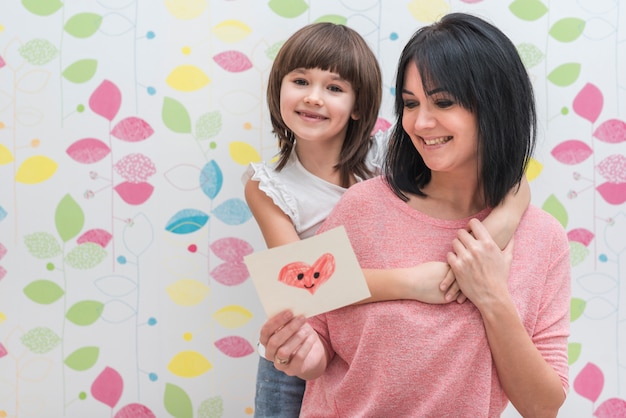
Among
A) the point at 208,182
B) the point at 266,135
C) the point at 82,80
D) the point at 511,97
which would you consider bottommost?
the point at 208,182

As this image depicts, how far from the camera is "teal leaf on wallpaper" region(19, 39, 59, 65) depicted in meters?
1.71

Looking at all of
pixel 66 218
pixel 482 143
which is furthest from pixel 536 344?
pixel 66 218

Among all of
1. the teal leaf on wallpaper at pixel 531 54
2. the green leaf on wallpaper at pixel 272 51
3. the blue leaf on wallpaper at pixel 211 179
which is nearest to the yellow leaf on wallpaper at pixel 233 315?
the blue leaf on wallpaper at pixel 211 179

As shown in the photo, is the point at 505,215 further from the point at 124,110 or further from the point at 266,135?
the point at 124,110

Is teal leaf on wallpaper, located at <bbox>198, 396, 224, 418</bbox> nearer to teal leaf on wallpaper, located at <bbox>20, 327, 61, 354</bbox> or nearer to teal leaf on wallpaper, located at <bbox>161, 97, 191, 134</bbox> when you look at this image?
teal leaf on wallpaper, located at <bbox>20, 327, 61, 354</bbox>

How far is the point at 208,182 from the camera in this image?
5.78ft

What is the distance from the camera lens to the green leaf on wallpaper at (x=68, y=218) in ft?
5.75

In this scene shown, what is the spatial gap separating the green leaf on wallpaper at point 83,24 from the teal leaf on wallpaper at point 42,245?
0.56 meters

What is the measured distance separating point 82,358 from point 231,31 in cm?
101

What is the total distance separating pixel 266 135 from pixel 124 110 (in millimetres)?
395

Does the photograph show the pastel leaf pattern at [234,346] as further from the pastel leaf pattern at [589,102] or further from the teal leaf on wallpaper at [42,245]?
the pastel leaf pattern at [589,102]

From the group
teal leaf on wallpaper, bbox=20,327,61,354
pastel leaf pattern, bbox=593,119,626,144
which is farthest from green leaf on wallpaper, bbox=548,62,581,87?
teal leaf on wallpaper, bbox=20,327,61,354

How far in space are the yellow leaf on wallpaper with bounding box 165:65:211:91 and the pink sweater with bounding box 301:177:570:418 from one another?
0.65 meters

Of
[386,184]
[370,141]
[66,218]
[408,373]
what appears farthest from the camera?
[66,218]
